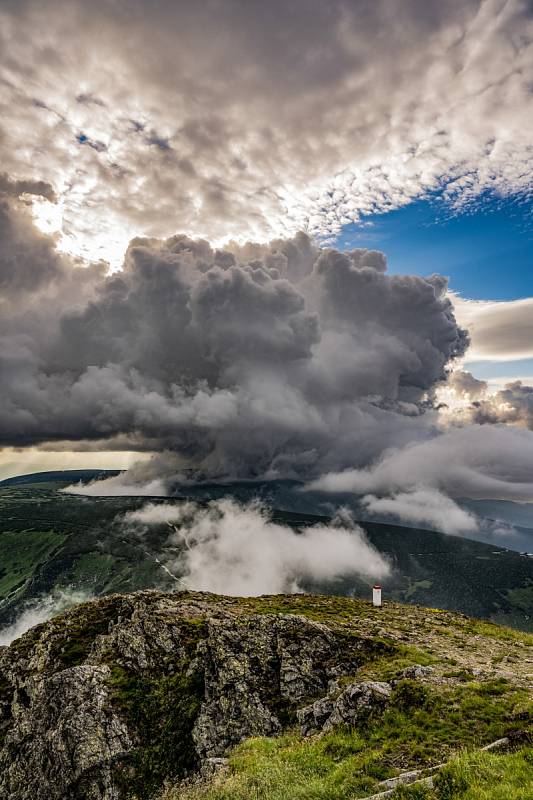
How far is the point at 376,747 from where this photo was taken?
70.0 feet

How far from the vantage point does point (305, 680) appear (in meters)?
34.6

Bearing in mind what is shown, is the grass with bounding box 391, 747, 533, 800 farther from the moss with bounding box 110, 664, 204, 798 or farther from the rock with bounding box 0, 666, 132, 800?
the rock with bounding box 0, 666, 132, 800

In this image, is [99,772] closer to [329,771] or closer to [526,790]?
[329,771]

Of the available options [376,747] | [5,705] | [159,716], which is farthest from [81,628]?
[376,747]

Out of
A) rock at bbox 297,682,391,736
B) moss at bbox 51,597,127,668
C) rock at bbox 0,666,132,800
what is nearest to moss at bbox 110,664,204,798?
rock at bbox 0,666,132,800

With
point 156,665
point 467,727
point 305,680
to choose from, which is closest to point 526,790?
point 467,727

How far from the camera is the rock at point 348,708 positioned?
25078mm

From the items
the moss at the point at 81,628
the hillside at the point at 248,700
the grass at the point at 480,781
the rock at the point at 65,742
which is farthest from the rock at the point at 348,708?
the moss at the point at 81,628

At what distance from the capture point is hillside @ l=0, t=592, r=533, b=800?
20.4 meters

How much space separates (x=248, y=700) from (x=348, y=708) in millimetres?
12002

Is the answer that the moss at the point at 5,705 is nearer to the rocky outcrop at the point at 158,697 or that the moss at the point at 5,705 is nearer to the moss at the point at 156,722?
the rocky outcrop at the point at 158,697

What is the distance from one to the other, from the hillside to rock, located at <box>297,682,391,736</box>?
0.30 ft

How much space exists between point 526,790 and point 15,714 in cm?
4638

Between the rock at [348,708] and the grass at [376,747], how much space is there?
0.91 metres
